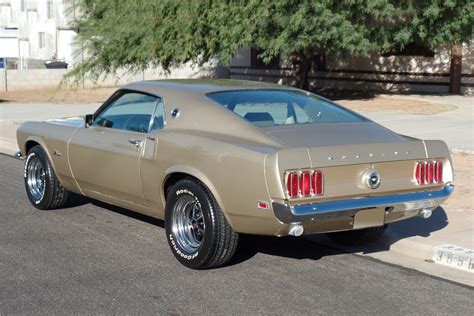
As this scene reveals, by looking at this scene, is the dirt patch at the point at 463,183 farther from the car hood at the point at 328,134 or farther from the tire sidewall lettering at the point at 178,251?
the tire sidewall lettering at the point at 178,251

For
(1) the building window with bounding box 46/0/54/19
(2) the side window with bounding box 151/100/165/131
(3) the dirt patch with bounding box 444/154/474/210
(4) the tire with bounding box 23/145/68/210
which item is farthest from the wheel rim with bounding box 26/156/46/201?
(1) the building window with bounding box 46/0/54/19

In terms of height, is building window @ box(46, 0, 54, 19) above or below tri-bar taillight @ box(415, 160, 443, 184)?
above

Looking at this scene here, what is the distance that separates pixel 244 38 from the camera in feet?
67.3

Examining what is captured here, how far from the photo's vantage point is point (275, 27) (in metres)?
20.7

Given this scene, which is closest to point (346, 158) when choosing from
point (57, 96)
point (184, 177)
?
point (184, 177)

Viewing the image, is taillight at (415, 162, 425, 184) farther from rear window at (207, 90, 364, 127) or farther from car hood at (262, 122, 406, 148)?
rear window at (207, 90, 364, 127)

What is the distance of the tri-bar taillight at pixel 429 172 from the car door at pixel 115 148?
2.41 m

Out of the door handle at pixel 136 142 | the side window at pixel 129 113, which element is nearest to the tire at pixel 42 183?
the side window at pixel 129 113

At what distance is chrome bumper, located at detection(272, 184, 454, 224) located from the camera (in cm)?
552

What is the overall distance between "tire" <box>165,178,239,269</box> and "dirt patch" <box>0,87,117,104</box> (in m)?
20.2

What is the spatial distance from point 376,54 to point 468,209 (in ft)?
68.9

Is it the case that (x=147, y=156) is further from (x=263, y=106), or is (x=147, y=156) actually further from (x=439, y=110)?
(x=439, y=110)

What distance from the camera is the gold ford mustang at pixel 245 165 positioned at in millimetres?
5629

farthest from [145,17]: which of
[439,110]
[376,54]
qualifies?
[376,54]
